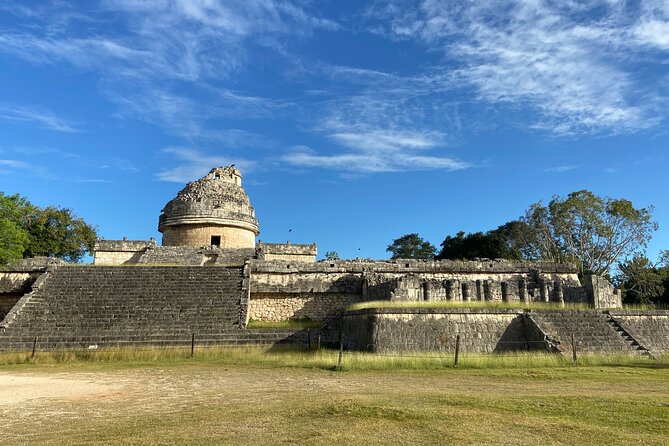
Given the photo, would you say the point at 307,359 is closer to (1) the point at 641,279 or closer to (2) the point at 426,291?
(2) the point at 426,291

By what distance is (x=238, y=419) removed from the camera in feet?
21.4

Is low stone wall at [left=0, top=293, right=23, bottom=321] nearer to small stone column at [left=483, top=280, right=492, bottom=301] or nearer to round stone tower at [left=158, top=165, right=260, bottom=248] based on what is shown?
round stone tower at [left=158, top=165, right=260, bottom=248]

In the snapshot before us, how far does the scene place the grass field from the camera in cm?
570

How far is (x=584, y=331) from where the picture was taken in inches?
555

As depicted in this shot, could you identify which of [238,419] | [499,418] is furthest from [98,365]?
[499,418]

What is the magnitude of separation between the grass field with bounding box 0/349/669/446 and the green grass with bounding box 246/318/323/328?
4692 millimetres

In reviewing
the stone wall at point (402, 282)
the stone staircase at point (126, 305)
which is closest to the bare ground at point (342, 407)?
the stone staircase at point (126, 305)

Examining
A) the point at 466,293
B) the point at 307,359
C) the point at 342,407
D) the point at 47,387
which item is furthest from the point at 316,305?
the point at 342,407

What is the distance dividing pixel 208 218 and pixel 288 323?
962cm

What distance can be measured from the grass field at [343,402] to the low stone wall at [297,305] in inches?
264

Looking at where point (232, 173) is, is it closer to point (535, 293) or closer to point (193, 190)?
point (193, 190)

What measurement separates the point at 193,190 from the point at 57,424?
21.6 meters

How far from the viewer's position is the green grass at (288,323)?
17750mm

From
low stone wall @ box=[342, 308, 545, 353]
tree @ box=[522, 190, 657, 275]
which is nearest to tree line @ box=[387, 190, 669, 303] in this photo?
tree @ box=[522, 190, 657, 275]
